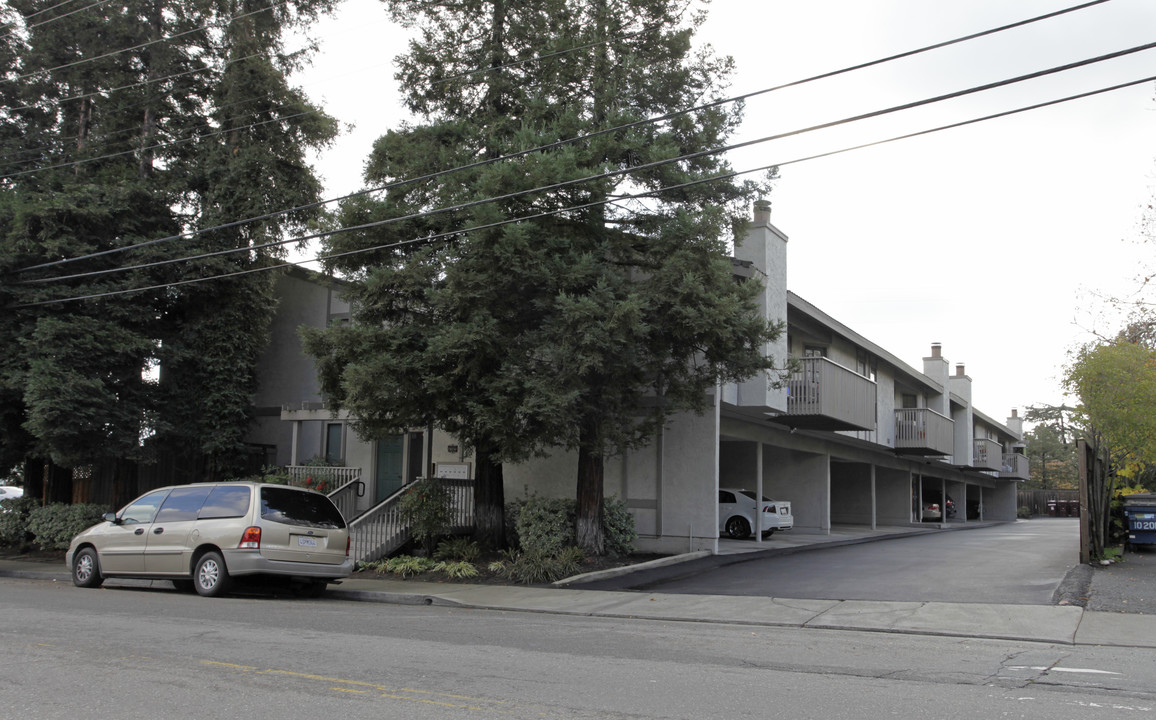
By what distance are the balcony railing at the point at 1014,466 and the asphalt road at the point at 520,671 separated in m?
39.8

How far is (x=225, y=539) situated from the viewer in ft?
41.3

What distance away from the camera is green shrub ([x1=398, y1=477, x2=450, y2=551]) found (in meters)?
16.2

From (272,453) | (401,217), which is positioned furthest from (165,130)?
(401,217)

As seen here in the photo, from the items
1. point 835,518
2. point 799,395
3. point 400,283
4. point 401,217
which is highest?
point 401,217

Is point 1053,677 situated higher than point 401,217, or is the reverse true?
point 401,217

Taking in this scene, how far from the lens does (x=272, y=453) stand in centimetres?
2516

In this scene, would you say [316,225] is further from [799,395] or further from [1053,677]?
[1053,677]

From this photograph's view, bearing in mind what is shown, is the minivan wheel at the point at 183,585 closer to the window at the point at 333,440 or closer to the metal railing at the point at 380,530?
the metal railing at the point at 380,530

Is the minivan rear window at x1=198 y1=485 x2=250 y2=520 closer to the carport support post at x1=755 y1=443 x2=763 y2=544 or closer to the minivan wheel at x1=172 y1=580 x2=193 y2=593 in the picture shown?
the minivan wheel at x1=172 y1=580 x2=193 y2=593

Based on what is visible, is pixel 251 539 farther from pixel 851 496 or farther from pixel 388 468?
pixel 851 496

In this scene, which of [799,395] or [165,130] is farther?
[165,130]

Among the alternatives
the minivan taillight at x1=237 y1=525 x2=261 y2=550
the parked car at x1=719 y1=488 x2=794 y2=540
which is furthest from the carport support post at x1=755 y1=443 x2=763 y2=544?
the minivan taillight at x1=237 y1=525 x2=261 y2=550

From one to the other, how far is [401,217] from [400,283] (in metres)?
1.11

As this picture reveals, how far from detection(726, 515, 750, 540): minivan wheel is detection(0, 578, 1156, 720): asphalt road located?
1237 centimetres
